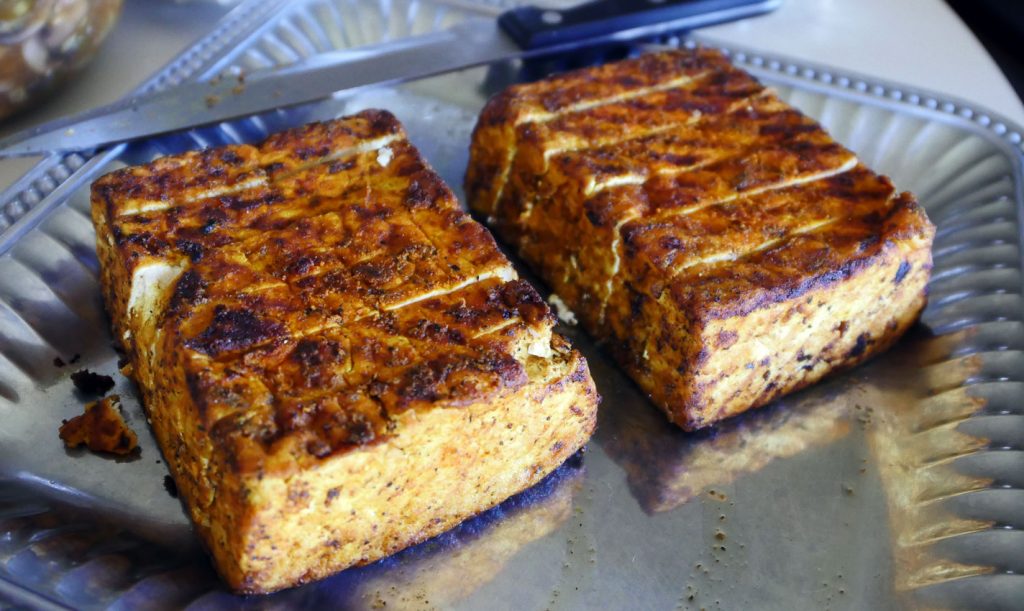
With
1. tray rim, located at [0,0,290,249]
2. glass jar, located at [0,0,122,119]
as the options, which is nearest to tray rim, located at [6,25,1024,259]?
tray rim, located at [0,0,290,249]

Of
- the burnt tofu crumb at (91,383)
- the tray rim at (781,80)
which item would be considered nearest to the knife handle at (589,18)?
the tray rim at (781,80)

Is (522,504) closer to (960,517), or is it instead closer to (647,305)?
(647,305)

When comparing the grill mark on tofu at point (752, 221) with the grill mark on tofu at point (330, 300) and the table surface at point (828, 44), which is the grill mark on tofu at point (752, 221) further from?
the table surface at point (828, 44)

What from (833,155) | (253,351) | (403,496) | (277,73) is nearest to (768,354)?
(833,155)

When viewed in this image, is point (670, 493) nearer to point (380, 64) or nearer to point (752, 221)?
point (752, 221)

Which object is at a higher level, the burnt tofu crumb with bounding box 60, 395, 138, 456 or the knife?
the knife

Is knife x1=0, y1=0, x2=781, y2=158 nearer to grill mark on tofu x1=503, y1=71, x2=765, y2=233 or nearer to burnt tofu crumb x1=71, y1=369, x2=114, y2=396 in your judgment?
grill mark on tofu x1=503, y1=71, x2=765, y2=233
